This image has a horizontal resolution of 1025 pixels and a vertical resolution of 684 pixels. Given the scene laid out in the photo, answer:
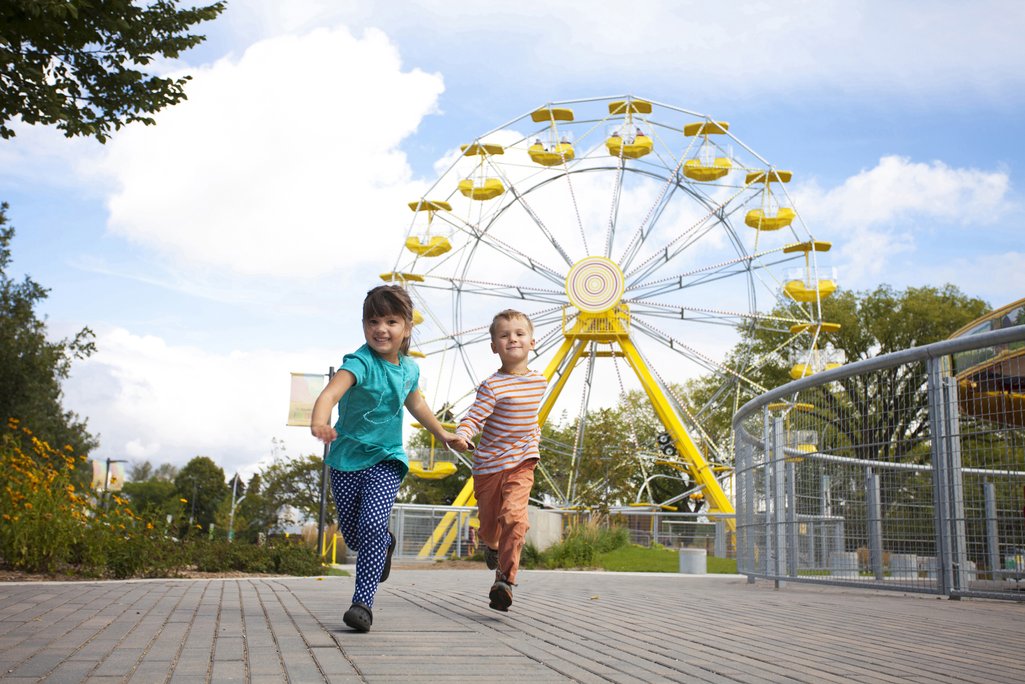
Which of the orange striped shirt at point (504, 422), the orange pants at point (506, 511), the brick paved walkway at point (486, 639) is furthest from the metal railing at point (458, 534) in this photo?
the orange striped shirt at point (504, 422)

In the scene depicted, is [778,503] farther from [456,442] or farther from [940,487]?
[456,442]

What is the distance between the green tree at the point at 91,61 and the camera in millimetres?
6645

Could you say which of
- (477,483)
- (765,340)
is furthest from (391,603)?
(765,340)

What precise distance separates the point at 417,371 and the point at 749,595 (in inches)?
151

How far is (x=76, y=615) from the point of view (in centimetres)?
477

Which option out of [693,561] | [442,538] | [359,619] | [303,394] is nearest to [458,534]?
[442,538]

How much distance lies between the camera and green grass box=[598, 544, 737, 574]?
673 inches

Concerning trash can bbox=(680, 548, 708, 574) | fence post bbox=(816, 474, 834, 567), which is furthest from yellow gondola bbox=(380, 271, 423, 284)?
fence post bbox=(816, 474, 834, 567)

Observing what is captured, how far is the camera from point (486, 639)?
420 cm

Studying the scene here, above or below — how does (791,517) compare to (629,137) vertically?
below

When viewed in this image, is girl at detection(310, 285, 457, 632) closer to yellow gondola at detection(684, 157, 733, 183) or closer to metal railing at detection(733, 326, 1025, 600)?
metal railing at detection(733, 326, 1025, 600)

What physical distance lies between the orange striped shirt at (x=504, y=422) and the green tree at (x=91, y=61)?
3.46 m

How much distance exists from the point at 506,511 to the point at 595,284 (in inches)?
976

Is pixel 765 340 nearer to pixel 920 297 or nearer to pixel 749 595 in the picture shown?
pixel 920 297
